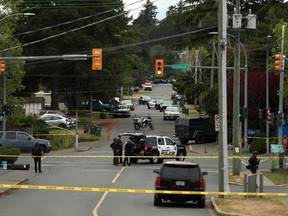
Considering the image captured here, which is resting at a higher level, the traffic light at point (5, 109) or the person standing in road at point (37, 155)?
the traffic light at point (5, 109)

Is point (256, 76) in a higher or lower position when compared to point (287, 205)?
higher

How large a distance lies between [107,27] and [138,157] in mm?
40765

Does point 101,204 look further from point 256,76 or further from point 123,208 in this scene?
point 256,76

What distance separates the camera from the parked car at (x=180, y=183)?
23.0m

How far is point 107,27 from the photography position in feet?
261

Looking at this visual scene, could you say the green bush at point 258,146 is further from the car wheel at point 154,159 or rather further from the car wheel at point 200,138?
the car wheel at point 154,159

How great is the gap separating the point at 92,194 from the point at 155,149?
593 inches

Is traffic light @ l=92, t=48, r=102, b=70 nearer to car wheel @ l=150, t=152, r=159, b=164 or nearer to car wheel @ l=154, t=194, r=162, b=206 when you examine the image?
car wheel @ l=154, t=194, r=162, b=206

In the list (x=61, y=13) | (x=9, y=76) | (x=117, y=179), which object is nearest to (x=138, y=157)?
(x=117, y=179)

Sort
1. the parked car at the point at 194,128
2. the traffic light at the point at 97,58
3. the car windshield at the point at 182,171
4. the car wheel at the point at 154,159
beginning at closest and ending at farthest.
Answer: the car windshield at the point at 182,171, the traffic light at the point at 97,58, the car wheel at the point at 154,159, the parked car at the point at 194,128

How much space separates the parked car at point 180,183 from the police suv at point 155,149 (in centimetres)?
1762

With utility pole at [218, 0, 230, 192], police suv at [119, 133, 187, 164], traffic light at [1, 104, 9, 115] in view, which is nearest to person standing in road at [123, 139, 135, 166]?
police suv at [119, 133, 187, 164]

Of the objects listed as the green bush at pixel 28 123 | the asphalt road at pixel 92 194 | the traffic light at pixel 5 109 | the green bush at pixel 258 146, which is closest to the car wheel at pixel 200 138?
the green bush at pixel 258 146

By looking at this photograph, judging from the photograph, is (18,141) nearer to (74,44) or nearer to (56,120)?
(56,120)
